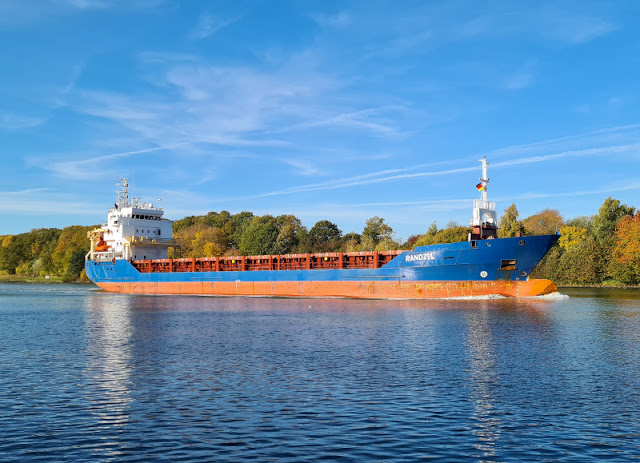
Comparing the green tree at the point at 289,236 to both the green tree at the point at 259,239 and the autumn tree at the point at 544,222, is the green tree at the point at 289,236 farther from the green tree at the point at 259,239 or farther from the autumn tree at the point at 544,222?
the autumn tree at the point at 544,222

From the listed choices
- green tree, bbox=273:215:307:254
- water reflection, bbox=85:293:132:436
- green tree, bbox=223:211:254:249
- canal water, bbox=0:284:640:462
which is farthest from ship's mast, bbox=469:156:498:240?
green tree, bbox=223:211:254:249

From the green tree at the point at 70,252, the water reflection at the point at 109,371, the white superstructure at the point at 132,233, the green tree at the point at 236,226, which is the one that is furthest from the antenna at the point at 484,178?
the green tree at the point at 70,252

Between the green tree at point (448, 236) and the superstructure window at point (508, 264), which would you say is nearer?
the superstructure window at point (508, 264)

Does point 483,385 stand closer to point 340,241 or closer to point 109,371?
point 109,371

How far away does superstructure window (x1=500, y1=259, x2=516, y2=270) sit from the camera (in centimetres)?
3972

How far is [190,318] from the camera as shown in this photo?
33.3 metres

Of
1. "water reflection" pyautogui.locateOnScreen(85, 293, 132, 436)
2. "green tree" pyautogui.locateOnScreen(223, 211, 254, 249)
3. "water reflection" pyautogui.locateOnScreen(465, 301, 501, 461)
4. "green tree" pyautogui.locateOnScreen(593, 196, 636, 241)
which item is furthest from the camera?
"green tree" pyautogui.locateOnScreen(223, 211, 254, 249)

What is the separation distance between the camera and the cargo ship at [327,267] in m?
40.2

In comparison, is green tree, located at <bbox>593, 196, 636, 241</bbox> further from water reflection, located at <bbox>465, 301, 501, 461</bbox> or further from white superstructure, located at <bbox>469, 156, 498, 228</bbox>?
water reflection, located at <bbox>465, 301, 501, 461</bbox>

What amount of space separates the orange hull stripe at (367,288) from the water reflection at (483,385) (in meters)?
13.4

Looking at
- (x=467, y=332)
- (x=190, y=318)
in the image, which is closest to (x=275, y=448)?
(x=467, y=332)

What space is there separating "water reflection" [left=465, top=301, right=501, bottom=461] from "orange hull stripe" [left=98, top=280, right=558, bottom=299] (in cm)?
1342

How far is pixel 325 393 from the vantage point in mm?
13953

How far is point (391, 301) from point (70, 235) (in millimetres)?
122422
